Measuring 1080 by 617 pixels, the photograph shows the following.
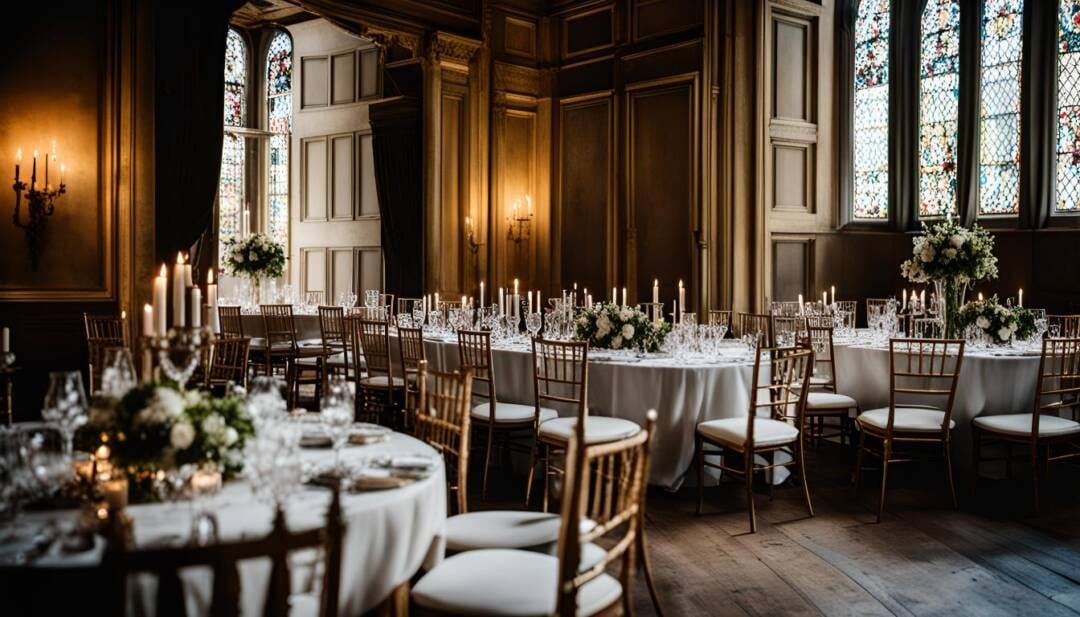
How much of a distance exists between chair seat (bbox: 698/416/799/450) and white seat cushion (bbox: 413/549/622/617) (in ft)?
7.75

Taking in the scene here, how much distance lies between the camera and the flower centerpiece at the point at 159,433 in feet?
7.37

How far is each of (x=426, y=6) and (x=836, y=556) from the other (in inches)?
302

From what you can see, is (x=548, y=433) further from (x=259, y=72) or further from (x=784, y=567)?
(x=259, y=72)

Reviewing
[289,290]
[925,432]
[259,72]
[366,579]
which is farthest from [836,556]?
[259,72]

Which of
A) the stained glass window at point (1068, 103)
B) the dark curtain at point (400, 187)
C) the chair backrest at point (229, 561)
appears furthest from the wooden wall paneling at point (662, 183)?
the chair backrest at point (229, 561)

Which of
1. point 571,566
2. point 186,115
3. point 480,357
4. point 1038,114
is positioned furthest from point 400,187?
point 571,566

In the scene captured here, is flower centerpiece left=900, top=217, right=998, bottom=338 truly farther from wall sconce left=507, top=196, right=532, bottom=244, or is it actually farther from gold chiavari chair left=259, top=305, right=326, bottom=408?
gold chiavari chair left=259, top=305, right=326, bottom=408

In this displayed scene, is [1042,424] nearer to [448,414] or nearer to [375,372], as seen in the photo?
[448,414]

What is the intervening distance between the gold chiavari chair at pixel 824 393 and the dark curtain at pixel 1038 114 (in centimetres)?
348

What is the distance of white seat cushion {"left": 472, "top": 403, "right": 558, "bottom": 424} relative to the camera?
5.53 meters

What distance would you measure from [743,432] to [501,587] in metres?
2.69

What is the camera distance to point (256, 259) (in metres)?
10.1

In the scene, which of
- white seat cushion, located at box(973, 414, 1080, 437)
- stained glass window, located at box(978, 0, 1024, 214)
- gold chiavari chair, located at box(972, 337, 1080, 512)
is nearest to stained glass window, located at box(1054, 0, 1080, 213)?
stained glass window, located at box(978, 0, 1024, 214)

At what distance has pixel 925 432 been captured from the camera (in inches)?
204
